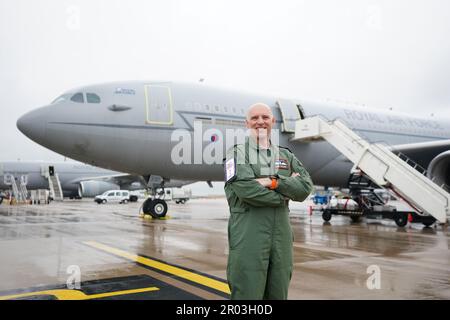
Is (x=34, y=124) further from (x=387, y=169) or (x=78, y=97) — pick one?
(x=387, y=169)

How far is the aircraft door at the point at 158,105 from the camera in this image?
441 inches

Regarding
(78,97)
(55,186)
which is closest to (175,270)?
(78,97)

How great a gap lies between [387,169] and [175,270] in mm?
6835

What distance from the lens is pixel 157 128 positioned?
440 inches

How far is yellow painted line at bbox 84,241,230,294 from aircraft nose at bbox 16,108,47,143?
4687 millimetres

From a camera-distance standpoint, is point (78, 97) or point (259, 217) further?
point (78, 97)

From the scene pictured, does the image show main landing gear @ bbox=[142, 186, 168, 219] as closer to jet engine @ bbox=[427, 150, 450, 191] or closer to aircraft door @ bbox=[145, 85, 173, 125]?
aircraft door @ bbox=[145, 85, 173, 125]

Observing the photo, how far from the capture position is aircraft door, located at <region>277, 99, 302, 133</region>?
12766mm

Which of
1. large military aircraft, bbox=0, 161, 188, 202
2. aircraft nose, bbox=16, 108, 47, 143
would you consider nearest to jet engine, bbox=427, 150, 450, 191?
aircraft nose, bbox=16, 108, 47, 143

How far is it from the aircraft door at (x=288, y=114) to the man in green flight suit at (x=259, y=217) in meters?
10.3

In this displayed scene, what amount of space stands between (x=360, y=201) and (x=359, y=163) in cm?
549

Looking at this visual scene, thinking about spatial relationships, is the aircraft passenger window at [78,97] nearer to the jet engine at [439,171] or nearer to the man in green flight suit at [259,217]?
the man in green flight suit at [259,217]

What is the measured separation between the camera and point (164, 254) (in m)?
6.48
